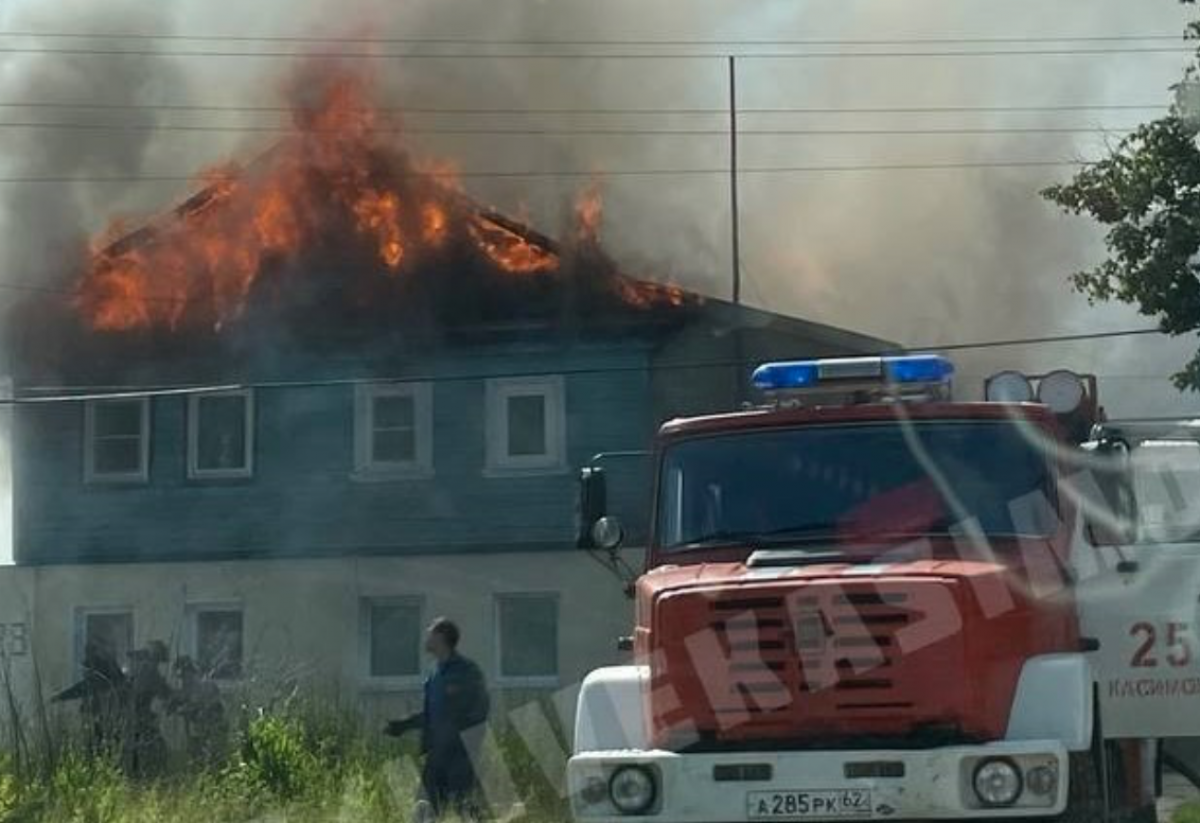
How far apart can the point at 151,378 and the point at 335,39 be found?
5.46 meters

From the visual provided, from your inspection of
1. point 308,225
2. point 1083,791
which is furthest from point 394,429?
point 1083,791

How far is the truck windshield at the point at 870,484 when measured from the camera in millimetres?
8102

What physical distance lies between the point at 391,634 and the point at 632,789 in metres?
18.3

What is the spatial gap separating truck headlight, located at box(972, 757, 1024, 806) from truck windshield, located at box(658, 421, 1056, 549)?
128cm

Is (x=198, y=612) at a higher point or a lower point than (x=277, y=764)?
higher

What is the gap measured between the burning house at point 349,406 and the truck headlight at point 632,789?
1685 cm

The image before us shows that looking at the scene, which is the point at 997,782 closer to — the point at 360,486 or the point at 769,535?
the point at 769,535

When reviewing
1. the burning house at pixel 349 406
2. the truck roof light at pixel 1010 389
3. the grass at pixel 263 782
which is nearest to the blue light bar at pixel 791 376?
the truck roof light at pixel 1010 389

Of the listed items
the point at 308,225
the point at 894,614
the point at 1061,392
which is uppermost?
the point at 308,225

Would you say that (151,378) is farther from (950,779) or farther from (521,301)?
(950,779)

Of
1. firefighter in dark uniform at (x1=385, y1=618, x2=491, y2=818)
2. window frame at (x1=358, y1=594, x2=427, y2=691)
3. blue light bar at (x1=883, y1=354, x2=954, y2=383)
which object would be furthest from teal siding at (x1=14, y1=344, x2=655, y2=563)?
blue light bar at (x1=883, y1=354, x2=954, y2=383)

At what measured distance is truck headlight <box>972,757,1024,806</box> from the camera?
7008 mm

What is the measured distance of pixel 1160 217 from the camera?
17844 mm

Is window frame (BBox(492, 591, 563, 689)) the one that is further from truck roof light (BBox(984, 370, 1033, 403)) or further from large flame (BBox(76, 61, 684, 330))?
truck roof light (BBox(984, 370, 1033, 403))
